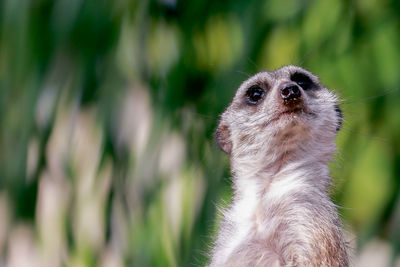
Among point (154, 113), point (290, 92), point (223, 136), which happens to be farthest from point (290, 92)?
point (154, 113)

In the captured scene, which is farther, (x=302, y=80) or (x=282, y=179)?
(x=302, y=80)

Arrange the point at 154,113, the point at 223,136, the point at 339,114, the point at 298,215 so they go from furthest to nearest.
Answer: the point at 154,113
the point at 223,136
the point at 339,114
the point at 298,215

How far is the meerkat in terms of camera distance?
53.1 inches

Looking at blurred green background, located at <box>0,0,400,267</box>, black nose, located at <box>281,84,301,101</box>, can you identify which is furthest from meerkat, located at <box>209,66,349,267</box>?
blurred green background, located at <box>0,0,400,267</box>

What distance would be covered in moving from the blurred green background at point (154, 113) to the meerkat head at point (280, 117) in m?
0.08

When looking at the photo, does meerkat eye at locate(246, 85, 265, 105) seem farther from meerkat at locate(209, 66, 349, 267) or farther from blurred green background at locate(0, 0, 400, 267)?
blurred green background at locate(0, 0, 400, 267)

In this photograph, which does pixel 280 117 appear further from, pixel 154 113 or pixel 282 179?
pixel 154 113

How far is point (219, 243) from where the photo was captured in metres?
1.58

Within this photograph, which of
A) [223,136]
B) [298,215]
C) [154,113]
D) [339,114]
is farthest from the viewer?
[154,113]

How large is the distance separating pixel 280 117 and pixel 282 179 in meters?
0.14

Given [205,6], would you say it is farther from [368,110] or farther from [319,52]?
[368,110]

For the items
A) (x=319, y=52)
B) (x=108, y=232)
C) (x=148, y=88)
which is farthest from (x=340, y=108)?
(x=108, y=232)

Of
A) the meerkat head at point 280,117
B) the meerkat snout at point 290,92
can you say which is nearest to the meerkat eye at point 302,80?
the meerkat head at point 280,117

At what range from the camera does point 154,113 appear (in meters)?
1.88
